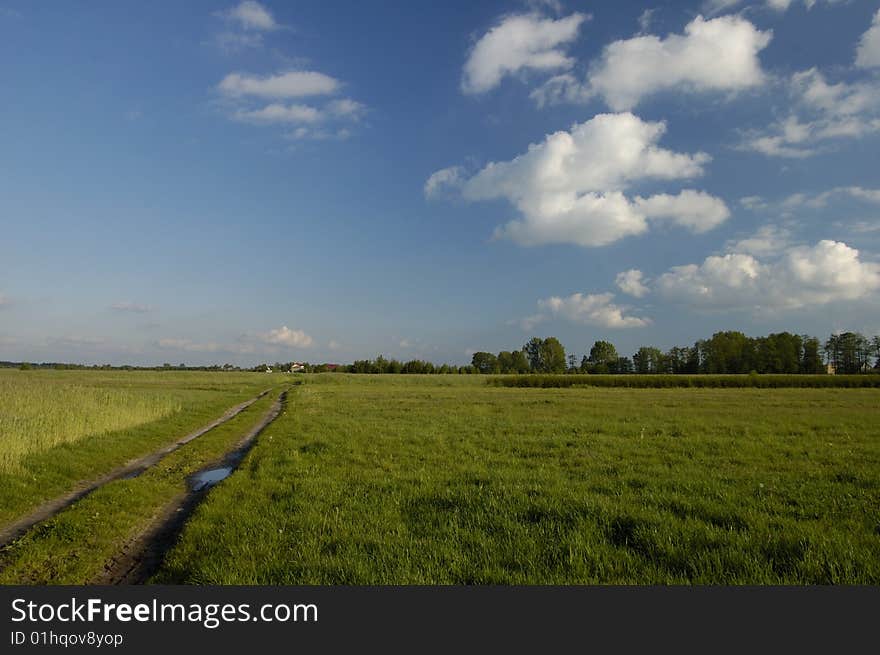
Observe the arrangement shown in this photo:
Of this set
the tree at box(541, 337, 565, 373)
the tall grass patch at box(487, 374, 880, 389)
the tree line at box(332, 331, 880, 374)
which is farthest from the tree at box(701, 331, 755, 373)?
the tall grass patch at box(487, 374, 880, 389)

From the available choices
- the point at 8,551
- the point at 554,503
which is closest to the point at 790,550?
the point at 554,503

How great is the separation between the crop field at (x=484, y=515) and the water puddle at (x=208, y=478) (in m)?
0.35

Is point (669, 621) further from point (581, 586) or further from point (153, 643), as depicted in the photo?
point (153, 643)

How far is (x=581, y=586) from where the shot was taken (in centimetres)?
579

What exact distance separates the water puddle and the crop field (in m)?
0.35

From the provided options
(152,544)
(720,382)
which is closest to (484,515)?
(152,544)

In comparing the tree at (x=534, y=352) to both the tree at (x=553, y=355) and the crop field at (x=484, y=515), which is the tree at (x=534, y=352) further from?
the crop field at (x=484, y=515)

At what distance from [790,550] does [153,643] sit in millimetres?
8067

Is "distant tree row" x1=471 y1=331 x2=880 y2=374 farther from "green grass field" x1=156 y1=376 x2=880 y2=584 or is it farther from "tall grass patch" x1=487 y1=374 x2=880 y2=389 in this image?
"green grass field" x1=156 y1=376 x2=880 y2=584

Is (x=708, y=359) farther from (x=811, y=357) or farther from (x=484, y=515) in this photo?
(x=484, y=515)

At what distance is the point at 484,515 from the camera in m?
8.56

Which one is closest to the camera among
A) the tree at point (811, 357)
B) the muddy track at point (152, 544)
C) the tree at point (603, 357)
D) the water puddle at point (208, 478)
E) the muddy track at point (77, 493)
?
the muddy track at point (152, 544)

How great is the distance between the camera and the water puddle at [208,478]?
13.4m

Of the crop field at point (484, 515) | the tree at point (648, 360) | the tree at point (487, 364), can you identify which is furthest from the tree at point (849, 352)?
the crop field at point (484, 515)
